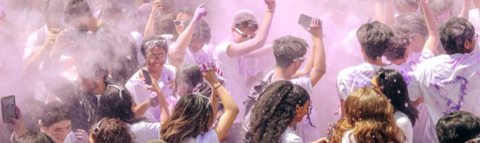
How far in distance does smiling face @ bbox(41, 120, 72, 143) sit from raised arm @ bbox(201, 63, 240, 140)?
1.11m

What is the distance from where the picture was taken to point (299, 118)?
229 cm

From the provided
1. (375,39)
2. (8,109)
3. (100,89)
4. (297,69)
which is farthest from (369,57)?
(8,109)

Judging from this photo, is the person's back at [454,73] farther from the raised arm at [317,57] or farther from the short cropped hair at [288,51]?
the short cropped hair at [288,51]

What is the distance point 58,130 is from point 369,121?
206 centimetres

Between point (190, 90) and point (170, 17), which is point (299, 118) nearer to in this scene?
point (190, 90)

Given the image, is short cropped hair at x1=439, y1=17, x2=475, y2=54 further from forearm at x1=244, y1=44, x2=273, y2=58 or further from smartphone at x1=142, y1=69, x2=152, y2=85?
smartphone at x1=142, y1=69, x2=152, y2=85

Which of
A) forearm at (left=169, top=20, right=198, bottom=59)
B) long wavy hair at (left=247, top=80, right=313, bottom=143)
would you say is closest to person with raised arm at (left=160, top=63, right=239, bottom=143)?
long wavy hair at (left=247, top=80, right=313, bottom=143)

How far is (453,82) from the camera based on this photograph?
255cm

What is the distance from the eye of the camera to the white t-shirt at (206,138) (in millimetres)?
2160

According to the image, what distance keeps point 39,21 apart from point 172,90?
82.5 inches

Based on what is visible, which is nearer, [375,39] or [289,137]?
[289,137]

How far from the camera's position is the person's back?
2.54 meters

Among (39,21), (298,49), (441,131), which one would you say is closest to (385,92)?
(441,131)

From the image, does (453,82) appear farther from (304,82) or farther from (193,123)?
(193,123)
